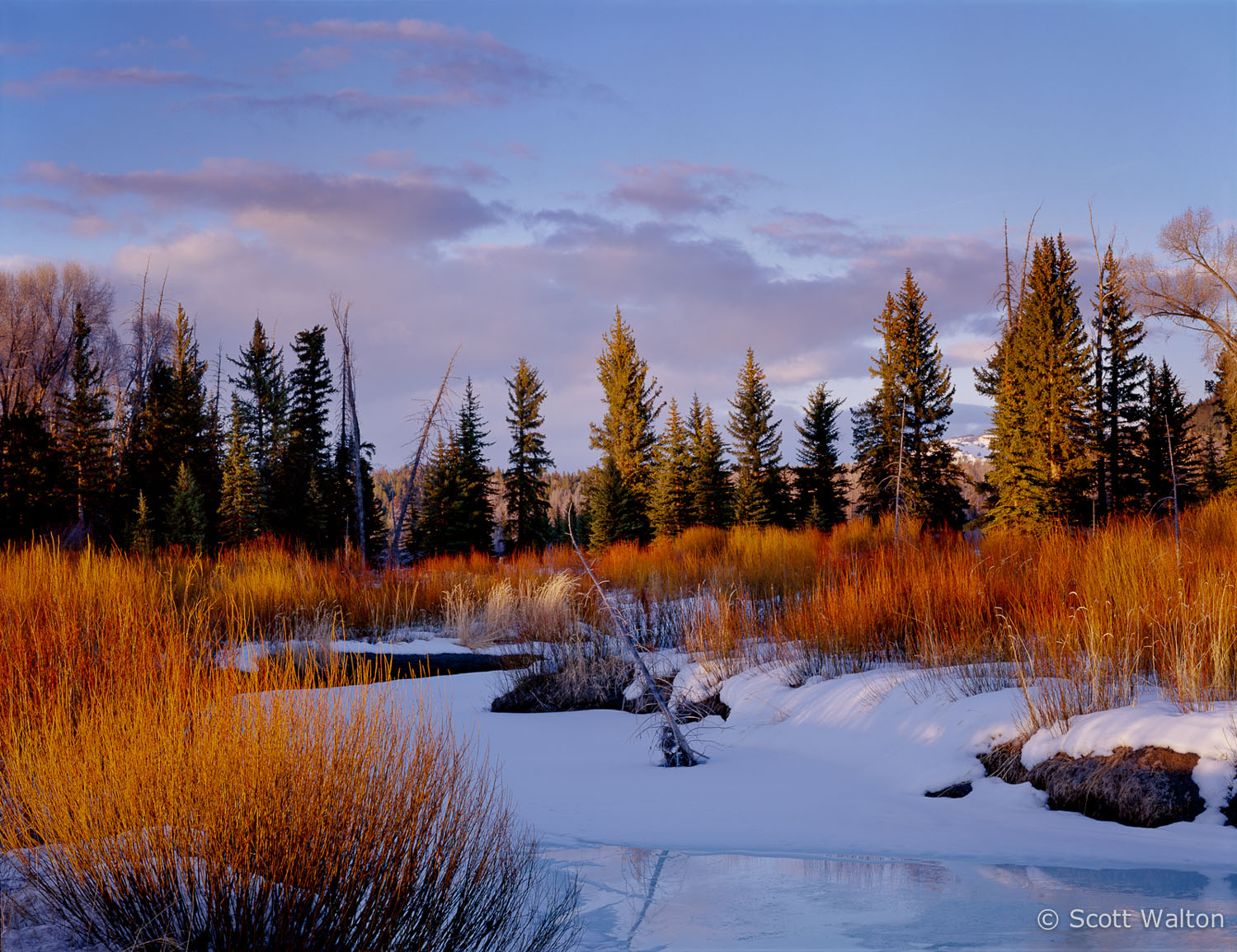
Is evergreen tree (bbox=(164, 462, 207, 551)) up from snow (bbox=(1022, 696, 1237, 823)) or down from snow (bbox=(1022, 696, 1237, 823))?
up

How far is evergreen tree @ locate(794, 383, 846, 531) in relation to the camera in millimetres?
34969

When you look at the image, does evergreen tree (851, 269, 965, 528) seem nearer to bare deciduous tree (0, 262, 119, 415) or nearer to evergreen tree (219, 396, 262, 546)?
evergreen tree (219, 396, 262, 546)

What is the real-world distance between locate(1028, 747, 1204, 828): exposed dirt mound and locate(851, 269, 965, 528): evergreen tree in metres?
25.5

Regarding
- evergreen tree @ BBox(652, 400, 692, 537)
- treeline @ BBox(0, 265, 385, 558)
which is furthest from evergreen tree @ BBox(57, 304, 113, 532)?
evergreen tree @ BBox(652, 400, 692, 537)

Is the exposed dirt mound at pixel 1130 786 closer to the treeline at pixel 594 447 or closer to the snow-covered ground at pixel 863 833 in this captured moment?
the snow-covered ground at pixel 863 833

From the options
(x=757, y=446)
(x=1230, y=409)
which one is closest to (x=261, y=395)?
(x=757, y=446)

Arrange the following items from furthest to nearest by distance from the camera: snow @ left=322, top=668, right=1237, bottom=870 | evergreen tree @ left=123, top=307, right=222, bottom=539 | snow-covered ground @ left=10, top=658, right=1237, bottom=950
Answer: evergreen tree @ left=123, top=307, right=222, bottom=539
snow @ left=322, top=668, right=1237, bottom=870
snow-covered ground @ left=10, top=658, right=1237, bottom=950

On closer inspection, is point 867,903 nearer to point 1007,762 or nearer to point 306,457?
point 1007,762

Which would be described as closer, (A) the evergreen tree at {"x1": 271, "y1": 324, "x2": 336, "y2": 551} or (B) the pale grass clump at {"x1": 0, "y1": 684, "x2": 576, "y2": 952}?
(B) the pale grass clump at {"x1": 0, "y1": 684, "x2": 576, "y2": 952}

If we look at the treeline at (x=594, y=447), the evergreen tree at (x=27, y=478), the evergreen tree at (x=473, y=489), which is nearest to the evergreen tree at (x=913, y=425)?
the treeline at (x=594, y=447)

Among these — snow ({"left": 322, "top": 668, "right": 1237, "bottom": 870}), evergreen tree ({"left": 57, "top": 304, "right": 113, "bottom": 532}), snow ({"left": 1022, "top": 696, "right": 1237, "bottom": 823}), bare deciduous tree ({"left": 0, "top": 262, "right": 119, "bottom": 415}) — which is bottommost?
snow ({"left": 322, "top": 668, "right": 1237, "bottom": 870})

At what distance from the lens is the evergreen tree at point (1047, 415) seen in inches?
904

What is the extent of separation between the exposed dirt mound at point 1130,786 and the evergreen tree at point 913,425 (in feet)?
83.8

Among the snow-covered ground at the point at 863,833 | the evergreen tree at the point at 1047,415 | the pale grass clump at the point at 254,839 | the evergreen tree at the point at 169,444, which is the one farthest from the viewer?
the evergreen tree at the point at 169,444
